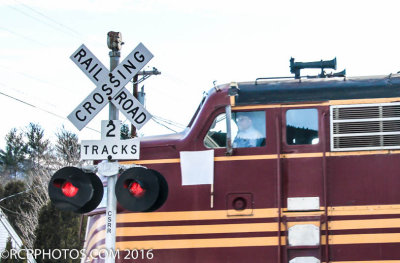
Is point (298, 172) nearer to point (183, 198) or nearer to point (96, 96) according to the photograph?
point (183, 198)

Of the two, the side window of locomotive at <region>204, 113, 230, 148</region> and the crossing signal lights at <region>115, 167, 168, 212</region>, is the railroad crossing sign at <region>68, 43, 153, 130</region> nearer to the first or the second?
the crossing signal lights at <region>115, 167, 168, 212</region>

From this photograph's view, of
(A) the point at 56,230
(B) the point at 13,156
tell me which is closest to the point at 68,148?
(A) the point at 56,230

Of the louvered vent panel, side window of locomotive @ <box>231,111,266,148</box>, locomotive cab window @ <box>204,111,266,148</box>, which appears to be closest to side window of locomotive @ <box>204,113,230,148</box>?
locomotive cab window @ <box>204,111,266,148</box>

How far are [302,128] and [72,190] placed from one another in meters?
3.19

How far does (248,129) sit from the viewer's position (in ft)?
31.0

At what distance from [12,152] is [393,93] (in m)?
74.8

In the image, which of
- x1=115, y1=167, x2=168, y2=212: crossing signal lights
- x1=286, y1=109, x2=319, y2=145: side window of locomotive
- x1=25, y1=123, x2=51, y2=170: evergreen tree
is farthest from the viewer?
x1=25, y1=123, x2=51, y2=170: evergreen tree

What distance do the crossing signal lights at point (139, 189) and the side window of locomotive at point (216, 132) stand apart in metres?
1.78

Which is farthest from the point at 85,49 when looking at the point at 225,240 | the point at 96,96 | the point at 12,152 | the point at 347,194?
the point at 12,152

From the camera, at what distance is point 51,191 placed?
8039 millimetres

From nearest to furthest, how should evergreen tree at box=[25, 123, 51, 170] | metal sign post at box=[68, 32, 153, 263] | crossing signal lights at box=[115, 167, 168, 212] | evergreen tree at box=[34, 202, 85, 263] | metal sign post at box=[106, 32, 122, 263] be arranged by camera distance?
crossing signal lights at box=[115, 167, 168, 212]
metal sign post at box=[106, 32, 122, 263]
metal sign post at box=[68, 32, 153, 263]
evergreen tree at box=[34, 202, 85, 263]
evergreen tree at box=[25, 123, 51, 170]

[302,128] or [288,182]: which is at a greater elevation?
[302,128]

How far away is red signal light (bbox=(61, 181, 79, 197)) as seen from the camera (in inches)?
317

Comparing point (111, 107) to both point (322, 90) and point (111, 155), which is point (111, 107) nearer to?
point (111, 155)
